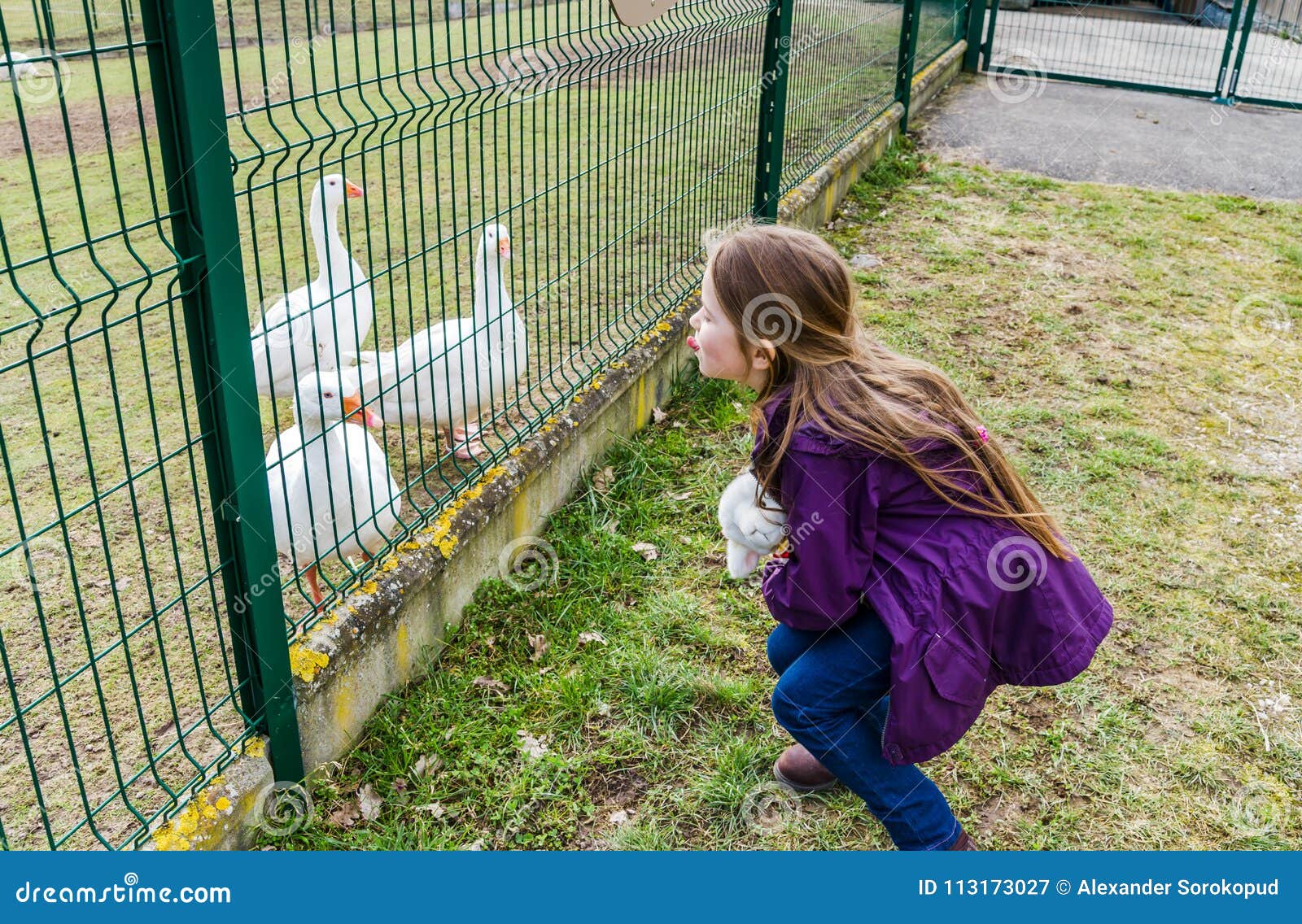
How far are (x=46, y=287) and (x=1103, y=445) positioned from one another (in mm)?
5643

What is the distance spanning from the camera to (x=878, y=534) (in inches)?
91.0

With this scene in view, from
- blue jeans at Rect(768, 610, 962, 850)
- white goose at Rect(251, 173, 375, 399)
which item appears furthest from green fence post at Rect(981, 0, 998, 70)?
blue jeans at Rect(768, 610, 962, 850)

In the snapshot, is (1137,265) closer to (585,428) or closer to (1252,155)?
(1252,155)

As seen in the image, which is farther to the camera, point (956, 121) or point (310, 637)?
point (956, 121)

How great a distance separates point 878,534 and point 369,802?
1553 millimetres

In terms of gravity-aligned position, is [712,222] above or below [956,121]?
above

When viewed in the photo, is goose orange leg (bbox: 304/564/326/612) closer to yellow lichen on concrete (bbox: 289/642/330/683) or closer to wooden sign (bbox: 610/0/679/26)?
yellow lichen on concrete (bbox: 289/642/330/683)

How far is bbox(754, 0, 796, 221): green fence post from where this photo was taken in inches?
212

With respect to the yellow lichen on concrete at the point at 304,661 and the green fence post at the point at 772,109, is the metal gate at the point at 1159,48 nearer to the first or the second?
the green fence post at the point at 772,109

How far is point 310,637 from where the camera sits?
9.09ft

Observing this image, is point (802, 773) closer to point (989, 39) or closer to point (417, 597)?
point (417, 597)

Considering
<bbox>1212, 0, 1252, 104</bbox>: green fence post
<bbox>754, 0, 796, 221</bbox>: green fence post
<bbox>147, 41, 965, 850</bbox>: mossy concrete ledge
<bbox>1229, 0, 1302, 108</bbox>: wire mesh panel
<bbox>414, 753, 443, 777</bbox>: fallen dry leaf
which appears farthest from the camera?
<bbox>1229, 0, 1302, 108</bbox>: wire mesh panel

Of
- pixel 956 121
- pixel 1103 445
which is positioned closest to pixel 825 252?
pixel 1103 445

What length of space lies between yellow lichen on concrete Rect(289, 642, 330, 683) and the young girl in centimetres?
119
